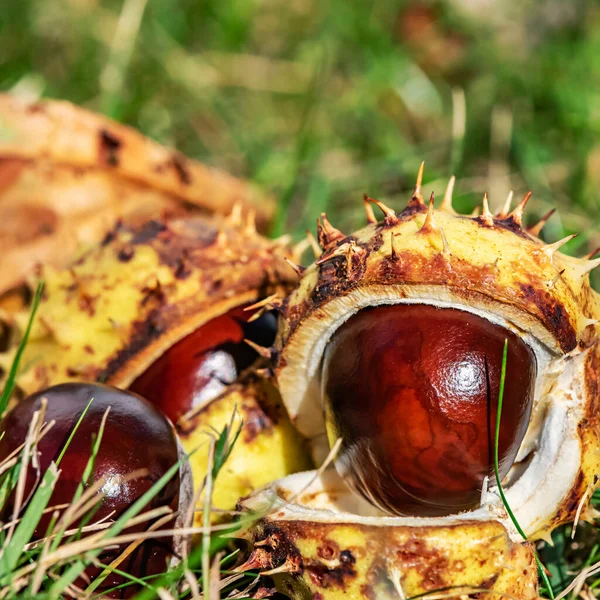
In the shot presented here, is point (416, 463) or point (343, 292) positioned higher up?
point (343, 292)

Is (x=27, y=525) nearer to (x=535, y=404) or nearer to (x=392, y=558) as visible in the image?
(x=392, y=558)

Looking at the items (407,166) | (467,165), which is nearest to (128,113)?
(407,166)

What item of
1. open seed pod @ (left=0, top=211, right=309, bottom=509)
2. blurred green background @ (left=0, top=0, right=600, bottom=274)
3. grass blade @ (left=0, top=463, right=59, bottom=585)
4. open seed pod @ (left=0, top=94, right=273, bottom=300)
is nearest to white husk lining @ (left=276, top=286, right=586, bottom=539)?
open seed pod @ (left=0, top=211, right=309, bottom=509)

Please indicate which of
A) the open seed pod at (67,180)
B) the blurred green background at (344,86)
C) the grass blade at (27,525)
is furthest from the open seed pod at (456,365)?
the blurred green background at (344,86)

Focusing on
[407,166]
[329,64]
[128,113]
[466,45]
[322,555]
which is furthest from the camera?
[466,45]

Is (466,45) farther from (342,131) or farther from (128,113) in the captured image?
(128,113)

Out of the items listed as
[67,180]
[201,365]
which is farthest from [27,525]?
[67,180]

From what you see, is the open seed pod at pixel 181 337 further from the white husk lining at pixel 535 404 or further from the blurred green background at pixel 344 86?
the blurred green background at pixel 344 86

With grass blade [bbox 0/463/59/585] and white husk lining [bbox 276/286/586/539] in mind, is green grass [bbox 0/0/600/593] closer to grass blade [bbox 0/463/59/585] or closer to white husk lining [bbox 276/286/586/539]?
white husk lining [bbox 276/286/586/539]
